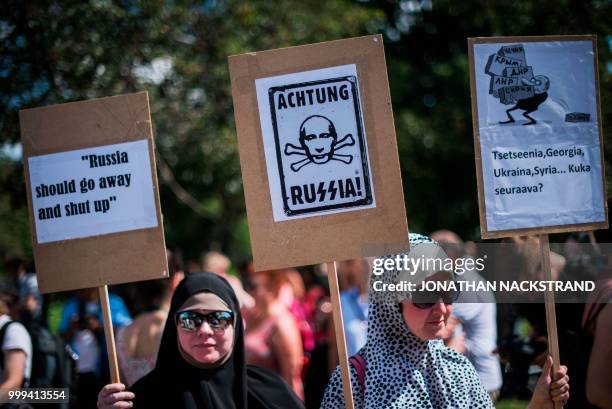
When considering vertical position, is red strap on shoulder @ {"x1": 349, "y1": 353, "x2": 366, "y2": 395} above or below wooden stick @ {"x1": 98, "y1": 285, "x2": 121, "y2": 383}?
below

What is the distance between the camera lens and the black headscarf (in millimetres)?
3994

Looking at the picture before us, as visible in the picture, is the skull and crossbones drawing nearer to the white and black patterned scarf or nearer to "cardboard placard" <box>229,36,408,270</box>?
"cardboard placard" <box>229,36,408,270</box>

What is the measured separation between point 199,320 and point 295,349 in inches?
95.8

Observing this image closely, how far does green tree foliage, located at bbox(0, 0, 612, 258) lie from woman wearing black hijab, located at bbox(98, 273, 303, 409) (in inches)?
126

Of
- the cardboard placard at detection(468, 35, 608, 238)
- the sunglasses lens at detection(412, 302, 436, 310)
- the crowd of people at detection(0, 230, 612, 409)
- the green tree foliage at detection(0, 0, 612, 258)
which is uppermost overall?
the green tree foliage at detection(0, 0, 612, 258)

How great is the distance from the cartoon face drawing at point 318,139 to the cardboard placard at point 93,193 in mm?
760

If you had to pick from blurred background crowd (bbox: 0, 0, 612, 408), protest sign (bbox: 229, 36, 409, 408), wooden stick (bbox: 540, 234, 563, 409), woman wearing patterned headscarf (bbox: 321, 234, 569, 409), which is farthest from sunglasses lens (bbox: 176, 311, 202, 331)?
wooden stick (bbox: 540, 234, 563, 409)

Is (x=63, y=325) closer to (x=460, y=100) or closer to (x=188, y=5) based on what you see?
(x=188, y=5)

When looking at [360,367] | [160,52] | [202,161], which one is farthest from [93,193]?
[202,161]

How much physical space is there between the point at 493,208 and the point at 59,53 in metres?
4.47

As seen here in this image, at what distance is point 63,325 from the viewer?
755 centimetres

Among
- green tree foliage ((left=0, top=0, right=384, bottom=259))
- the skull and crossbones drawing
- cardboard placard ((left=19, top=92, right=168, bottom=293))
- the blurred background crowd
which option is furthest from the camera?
green tree foliage ((left=0, top=0, right=384, bottom=259))

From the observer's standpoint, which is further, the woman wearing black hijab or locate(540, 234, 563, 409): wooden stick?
the woman wearing black hijab

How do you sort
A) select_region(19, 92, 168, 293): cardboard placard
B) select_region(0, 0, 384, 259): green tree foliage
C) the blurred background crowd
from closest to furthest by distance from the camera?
select_region(19, 92, 168, 293): cardboard placard, the blurred background crowd, select_region(0, 0, 384, 259): green tree foliage
